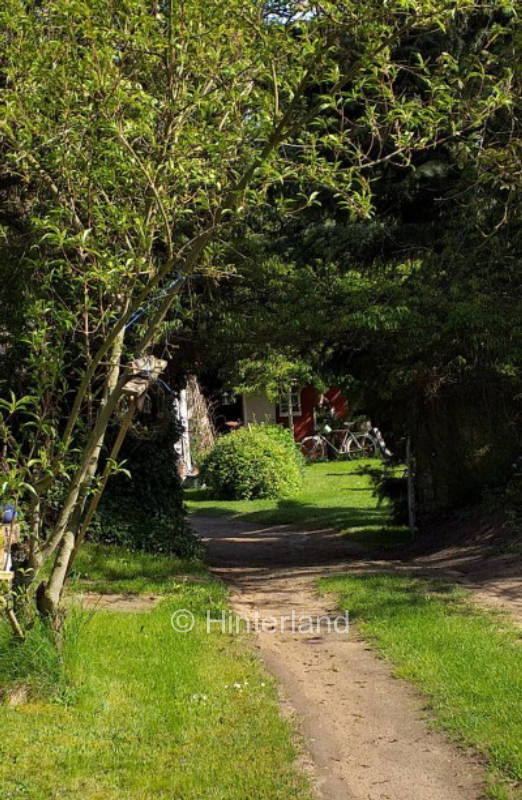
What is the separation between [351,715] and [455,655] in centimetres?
129

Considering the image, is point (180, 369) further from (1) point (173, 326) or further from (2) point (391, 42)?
(2) point (391, 42)

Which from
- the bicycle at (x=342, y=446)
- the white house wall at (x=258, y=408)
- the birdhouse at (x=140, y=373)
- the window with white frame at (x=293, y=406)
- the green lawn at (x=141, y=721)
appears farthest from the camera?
the white house wall at (x=258, y=408)

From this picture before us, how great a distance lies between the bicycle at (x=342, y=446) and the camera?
3225cm

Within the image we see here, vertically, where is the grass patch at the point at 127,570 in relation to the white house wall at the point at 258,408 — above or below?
below

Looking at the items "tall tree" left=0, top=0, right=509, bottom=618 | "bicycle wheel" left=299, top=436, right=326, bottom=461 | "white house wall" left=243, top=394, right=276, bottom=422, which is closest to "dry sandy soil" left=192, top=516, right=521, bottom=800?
"tall tree" left=0, top=0, right=509, bottom=618

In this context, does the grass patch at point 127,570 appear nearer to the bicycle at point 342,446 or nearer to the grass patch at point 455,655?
the grass patch at point 455,655

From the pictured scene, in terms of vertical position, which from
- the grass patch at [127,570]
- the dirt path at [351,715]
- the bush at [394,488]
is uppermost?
the bush at [394,488]

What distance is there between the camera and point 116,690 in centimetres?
599

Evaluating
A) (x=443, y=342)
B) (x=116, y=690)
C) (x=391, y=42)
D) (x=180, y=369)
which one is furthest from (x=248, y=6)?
(x=180, y=369)

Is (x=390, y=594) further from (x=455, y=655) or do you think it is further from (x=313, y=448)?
(x=313, y=448)

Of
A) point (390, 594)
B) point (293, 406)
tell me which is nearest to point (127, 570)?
point (390, 594)

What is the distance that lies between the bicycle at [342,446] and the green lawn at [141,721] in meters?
24.8

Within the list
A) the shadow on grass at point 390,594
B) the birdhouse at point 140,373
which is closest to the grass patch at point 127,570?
the shadow on grass at point 390,594

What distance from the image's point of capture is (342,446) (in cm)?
3309
